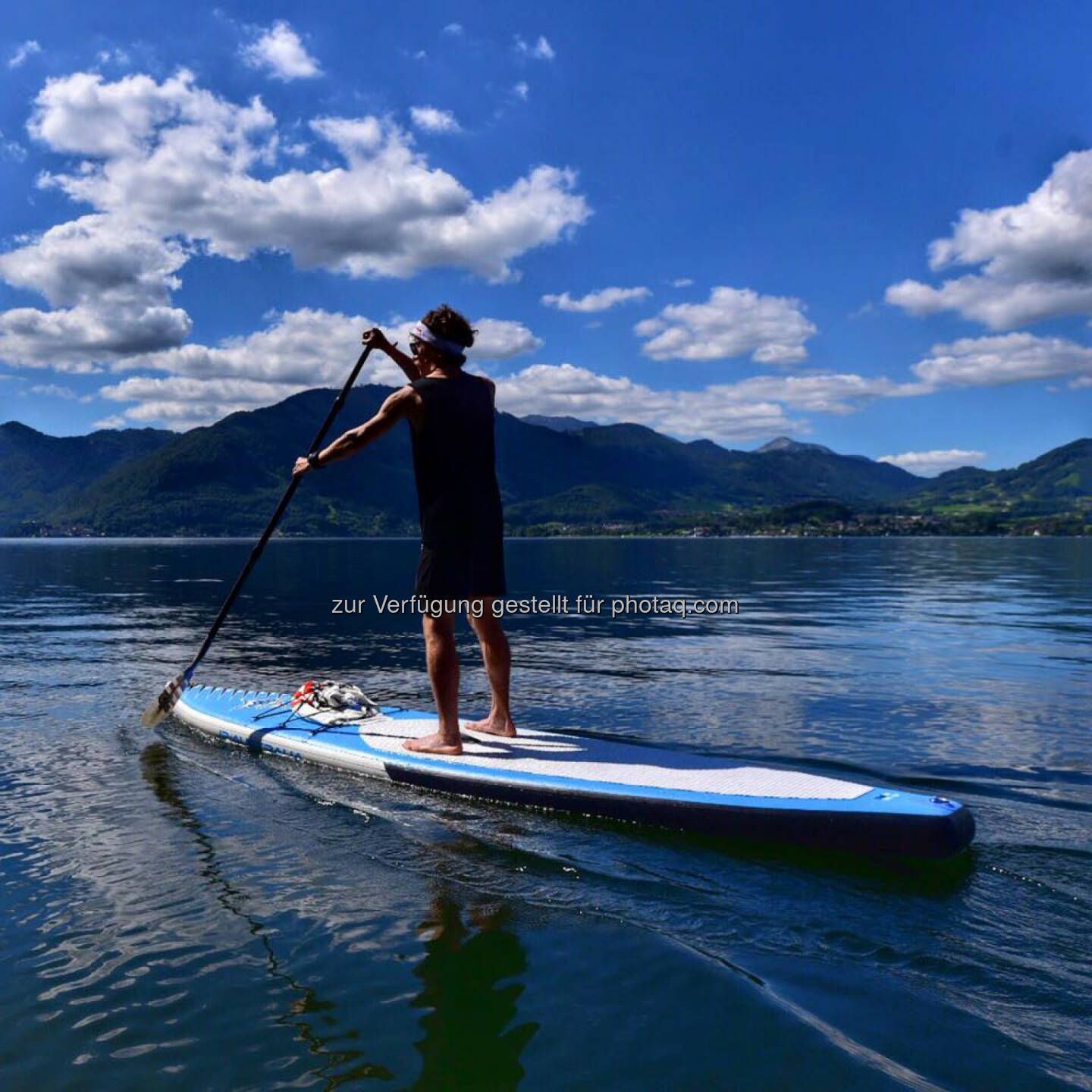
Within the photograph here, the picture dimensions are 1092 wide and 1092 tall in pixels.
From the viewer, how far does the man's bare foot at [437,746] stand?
25.3ft

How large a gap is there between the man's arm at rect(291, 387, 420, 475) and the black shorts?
3.67 ft

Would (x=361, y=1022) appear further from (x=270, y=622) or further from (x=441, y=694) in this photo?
(x=270, y=622)

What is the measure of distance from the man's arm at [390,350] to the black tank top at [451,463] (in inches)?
42.6

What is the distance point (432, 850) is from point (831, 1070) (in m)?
3.37

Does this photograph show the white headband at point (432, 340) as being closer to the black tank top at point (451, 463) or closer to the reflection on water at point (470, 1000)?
the black tank top at point (451, 463)

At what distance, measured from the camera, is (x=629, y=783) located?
666 cm

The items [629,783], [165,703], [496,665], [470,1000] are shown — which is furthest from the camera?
[165,703]

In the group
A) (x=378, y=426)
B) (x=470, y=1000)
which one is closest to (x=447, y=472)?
(x=378, y=426)

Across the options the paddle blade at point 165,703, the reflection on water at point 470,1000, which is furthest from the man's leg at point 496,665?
the paddle blade at point 165,703

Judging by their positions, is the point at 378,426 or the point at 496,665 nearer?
the point at 378,426

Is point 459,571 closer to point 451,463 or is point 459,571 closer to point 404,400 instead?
point 451,463

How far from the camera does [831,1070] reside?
3.49 m

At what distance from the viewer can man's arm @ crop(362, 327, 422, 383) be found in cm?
840

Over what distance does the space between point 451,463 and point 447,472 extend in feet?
0.31
